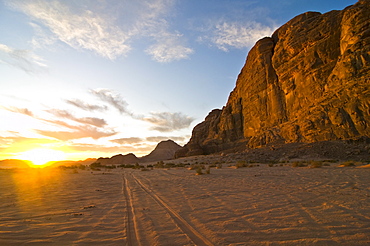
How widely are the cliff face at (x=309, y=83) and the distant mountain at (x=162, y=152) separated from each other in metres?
65.3

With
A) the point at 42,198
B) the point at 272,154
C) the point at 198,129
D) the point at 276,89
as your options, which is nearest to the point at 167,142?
the point at 198,129

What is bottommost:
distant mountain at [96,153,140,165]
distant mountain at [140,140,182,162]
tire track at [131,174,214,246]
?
tire track at [131,174,214,246]

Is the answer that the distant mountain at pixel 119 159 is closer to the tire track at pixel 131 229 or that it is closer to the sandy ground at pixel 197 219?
the sandy ground at pixel 197 219

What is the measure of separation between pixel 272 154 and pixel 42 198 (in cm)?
2565

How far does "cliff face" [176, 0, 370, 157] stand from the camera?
2445 cm

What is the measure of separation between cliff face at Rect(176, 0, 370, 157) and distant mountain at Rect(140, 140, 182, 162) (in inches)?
2573

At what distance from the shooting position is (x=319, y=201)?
5.91m

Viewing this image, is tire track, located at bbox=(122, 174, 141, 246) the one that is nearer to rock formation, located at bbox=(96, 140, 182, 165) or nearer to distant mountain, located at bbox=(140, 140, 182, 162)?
rock formation, located at bbox=(96, 140, 182, 165)

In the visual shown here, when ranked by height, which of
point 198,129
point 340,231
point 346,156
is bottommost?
point 340,231

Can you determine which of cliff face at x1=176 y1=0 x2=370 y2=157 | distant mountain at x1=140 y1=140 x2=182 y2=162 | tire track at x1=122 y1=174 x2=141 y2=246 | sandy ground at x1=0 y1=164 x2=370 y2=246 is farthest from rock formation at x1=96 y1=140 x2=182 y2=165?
tire track at x1=122 y1=174 x2=141 y2=246

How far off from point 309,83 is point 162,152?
97781 millimetres

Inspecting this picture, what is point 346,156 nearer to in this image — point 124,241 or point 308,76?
point 308,76

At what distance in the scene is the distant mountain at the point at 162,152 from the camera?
114213 mm

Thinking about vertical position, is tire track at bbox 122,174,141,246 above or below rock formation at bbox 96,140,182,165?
below
